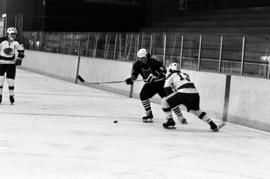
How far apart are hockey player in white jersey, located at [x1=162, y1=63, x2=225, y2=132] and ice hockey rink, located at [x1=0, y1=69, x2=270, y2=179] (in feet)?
0.85

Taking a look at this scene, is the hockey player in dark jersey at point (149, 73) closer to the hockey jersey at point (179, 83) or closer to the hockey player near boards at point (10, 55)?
the hockey jersey at point (179, 83)

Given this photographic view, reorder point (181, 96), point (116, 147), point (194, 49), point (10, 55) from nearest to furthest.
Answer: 1. point (116, 147)
2. point (181, 96)
3. point (10, 55)
4. point (194, 49)

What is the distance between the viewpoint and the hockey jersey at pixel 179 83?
31.3 ft

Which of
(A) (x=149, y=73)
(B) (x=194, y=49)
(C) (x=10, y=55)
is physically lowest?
(A) (x=149, y=73)

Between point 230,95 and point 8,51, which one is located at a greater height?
point 8,51

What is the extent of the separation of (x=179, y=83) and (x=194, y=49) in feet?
14.3

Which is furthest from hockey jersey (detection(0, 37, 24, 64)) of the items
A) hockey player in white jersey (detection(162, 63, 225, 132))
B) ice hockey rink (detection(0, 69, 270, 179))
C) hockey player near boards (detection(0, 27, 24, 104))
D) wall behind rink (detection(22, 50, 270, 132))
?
hockey player in white jersey (detection(162, 63, 225, 132))

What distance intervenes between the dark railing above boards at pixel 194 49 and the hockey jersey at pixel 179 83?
1880mm

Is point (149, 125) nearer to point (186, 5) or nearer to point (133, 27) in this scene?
point (186, 5)

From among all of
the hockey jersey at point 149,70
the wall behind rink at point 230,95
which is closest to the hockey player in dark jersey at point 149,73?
the hockey jersey at point 149,70

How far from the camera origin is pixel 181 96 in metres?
9.50

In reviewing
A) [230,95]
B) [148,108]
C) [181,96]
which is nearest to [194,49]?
[230,95]

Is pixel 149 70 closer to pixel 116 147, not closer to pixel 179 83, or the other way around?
pixel 179 83

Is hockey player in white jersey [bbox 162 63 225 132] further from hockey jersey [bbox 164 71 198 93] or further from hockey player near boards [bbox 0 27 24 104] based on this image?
hockey player near boards [bbox 0 27 24 104]
